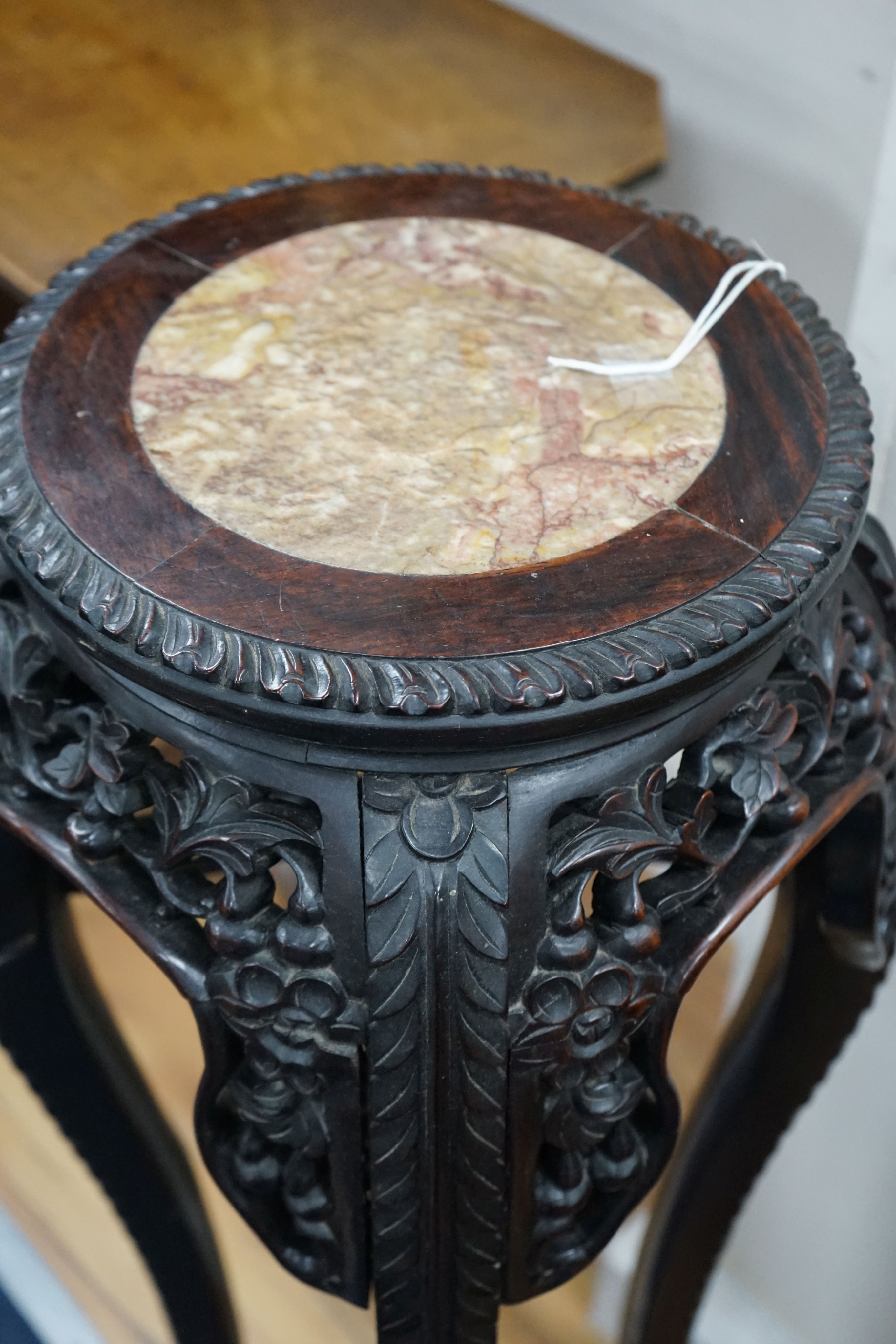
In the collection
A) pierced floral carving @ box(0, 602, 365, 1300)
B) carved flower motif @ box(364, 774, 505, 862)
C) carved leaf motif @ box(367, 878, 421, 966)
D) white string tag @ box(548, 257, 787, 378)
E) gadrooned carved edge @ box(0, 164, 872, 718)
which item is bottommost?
pierced floral carving @ box(0, 602, 365, 1300)

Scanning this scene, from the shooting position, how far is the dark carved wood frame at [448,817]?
465 millimetres

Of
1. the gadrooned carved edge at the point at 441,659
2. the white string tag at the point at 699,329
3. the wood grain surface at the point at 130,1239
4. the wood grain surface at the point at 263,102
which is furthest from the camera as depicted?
the wood grain surface at the point at 130,1239

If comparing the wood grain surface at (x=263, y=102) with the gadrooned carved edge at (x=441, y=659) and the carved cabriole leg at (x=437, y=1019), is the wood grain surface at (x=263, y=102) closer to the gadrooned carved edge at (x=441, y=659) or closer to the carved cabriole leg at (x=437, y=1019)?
the gadrooned carved edge at (x=441, y=659)

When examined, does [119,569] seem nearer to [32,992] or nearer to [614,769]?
[614,769]

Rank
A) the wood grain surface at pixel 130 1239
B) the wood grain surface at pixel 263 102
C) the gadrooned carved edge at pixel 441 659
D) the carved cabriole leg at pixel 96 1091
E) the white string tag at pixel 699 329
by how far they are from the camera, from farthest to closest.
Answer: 1. the wood grain surface at pixel 130 1239
2. the wood grain surface at pixel 263 102
3. the carved cabriole leg at pixel 96 1091
4. the white string tag at pixel 699 329
5. the gadrooned carved edge at pixel 441 659

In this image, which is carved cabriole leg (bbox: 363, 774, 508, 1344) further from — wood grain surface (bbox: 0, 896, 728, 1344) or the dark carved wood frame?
wood grain surface (bbox: 0, 896, 728, 1344)

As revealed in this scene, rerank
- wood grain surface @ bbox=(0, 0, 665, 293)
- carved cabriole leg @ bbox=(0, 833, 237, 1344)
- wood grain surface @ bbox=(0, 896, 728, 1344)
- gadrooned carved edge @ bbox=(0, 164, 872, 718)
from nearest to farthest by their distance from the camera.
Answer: gadrooned carved edge @ bbox=(0, 164, 872, 718) → carved cabriole leg @ bbox=(0, 833, 237, 1344) → wood grain surface @ bbox=(0, 0, 665, 293) → wood grain surface @ bbox=(0, 896, 728, 1344)

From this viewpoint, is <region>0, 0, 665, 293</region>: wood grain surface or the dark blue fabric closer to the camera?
<region>0, 0, 665, 293</region>: wood grain surface

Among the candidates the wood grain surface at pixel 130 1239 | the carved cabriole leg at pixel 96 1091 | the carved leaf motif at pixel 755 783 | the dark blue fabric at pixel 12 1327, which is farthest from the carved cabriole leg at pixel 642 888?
the dark blue fabric at pixel 12 1327

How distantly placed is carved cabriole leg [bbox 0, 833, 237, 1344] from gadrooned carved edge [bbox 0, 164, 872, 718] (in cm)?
20

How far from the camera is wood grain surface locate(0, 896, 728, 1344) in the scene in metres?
1.07

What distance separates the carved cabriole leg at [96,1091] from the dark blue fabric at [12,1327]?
10.3 inches

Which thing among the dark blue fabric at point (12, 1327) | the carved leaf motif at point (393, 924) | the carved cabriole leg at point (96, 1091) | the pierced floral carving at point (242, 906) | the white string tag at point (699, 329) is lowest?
the dark blue fabric at point (12, 1327)

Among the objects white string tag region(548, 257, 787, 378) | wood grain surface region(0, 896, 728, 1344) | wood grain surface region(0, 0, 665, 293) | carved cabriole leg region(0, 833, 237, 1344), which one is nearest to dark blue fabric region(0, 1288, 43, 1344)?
wood grain surface region(0, 896, 728, 1344)
